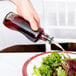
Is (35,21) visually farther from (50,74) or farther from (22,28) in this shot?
(50,74)

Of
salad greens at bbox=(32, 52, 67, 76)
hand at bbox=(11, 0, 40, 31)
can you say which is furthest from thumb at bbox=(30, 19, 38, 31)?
salad greens at bbox=(32, 52, 67, 76)

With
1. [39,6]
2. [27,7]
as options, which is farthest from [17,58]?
[39,6]

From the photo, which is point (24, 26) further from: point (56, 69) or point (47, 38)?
point (56, 69)

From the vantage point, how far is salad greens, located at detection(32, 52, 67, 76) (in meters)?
0.71

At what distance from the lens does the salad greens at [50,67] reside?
713 millimetres

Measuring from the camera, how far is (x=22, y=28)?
102 centimetres

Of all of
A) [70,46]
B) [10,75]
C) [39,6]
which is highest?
[39,6]

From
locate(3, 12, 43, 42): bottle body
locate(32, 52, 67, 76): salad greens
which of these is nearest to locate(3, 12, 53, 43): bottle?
locate(3, 12, 43, 42): bottle body

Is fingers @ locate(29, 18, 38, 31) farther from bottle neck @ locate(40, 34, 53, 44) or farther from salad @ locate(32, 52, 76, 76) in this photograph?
salad @ locate(32, 52, 76, 76)

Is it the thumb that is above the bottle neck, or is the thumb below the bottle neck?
above

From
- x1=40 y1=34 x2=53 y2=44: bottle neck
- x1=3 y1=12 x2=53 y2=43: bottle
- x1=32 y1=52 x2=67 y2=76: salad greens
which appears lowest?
x1=32 y1=52 x2=67 y2=76: salad greens

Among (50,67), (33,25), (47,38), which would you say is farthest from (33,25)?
(50,67)

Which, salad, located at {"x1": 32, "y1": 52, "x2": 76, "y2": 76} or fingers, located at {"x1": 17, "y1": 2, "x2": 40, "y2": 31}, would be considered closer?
salad, located at {"x1": 32, "y1": 52, "x2": 76, "y2": 76}

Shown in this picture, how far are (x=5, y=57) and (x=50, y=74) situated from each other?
429 mm
